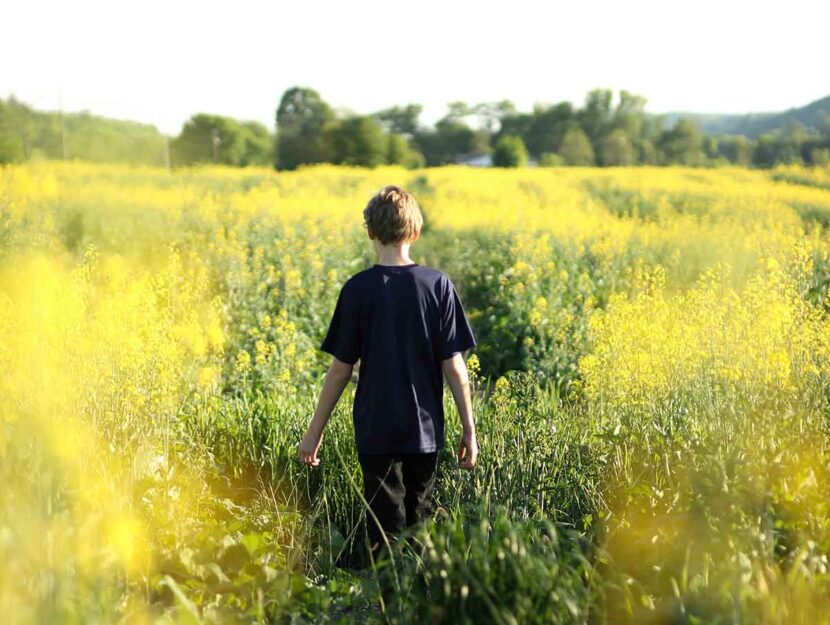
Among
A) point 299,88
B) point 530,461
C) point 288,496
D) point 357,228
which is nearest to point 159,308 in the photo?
point 288,496

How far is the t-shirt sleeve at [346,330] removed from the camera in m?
3.15

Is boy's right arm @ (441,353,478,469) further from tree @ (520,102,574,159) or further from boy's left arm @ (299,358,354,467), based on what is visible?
tree @ (520,102,574,159)

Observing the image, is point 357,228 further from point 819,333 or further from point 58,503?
point 58,503

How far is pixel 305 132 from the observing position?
3234 cm

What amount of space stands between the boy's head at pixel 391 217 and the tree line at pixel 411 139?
7.14 m

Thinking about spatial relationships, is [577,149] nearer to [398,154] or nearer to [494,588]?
[398,154]

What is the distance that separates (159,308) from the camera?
18.1 ft

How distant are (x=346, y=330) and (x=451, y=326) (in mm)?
380

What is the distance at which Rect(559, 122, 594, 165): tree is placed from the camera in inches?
1265

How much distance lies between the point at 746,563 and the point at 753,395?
4.76 ft

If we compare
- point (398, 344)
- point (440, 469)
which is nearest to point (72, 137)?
point (440, 469)

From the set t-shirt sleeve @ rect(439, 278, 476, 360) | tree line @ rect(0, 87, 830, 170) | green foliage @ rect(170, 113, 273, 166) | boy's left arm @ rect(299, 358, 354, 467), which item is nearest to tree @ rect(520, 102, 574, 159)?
tree line @ rect(0, 87, 830, 170)

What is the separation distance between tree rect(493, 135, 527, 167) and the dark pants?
32.6 m

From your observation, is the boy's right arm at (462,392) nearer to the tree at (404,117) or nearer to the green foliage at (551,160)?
the green foliage at (551,160)
